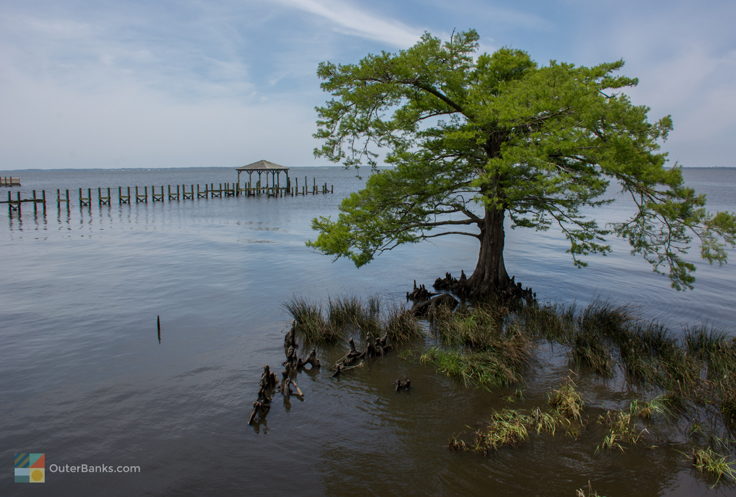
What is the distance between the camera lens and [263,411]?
897cm

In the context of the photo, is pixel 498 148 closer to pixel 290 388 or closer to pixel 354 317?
pixel 354 317

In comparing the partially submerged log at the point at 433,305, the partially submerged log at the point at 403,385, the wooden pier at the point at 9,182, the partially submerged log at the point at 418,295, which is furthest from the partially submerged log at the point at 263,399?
the wooden pier at the point at 9,182

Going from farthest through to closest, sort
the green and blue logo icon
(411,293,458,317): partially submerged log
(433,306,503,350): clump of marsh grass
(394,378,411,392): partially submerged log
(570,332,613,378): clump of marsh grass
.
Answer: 1. (411,293,458,317): partially submerged log
2. (433,306,503,350): clump of marsh grass
3. (570,332,613,378): clump of marsh grass
4. (394,378,411,392): partially submerged log
5. the green and blue logo icon

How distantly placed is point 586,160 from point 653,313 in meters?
7.55

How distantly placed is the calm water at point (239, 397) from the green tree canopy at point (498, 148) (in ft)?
12.8

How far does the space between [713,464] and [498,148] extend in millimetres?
9765

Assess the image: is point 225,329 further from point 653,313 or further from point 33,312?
point 653,313

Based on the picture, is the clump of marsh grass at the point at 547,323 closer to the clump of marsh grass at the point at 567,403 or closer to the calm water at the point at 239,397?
the calm water at the point at 239,397

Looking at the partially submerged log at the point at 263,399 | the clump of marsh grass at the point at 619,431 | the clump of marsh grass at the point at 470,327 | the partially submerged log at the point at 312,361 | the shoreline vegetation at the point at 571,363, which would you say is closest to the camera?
the clump of marsh grass at the point at 619,431

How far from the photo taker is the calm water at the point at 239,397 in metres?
7.07

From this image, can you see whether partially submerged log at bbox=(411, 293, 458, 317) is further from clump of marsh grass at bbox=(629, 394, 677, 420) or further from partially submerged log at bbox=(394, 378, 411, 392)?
clump of marsh grass at bbox=(629, 394, 677, 420)

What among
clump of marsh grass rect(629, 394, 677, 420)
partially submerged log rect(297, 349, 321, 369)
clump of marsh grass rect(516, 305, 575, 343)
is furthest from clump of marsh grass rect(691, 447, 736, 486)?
partially submerged log rect(297, 349, 321, 369)

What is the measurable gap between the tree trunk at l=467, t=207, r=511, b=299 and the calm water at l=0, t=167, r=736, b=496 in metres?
3.16

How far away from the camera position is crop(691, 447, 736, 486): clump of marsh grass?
22.4 feet
